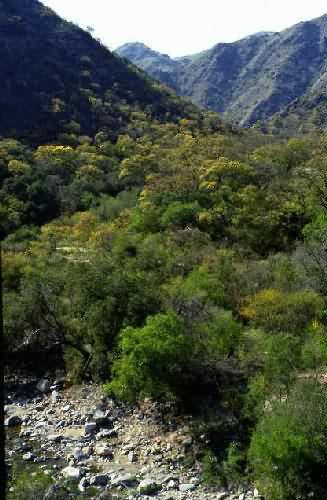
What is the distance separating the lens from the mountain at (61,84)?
58844 mm

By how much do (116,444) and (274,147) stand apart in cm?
3109

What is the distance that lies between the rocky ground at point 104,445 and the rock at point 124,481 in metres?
0.02

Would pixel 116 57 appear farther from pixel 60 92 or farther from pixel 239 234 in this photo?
pixel 239 234

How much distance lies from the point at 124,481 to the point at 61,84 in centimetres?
5853

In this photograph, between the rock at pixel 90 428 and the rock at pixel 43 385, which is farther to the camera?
the rock at pixel 43 385

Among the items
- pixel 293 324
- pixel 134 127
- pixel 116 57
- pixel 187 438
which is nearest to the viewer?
pixel 187 438

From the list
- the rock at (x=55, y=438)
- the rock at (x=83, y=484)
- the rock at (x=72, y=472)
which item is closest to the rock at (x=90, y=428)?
the rock at (x=55, y=438)

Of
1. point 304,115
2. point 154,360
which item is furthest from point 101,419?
point 304,115

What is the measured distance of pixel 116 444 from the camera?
16.0 m

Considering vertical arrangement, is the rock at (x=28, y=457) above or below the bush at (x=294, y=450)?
below

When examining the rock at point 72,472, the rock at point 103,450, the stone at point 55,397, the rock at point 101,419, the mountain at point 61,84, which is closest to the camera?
the rock at point 72,472

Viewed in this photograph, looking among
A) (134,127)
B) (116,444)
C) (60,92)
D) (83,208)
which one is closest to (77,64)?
(60,92)

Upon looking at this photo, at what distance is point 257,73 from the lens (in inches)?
6703

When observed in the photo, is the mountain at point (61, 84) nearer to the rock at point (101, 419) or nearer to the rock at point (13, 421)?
the rock at point (13, 421)
